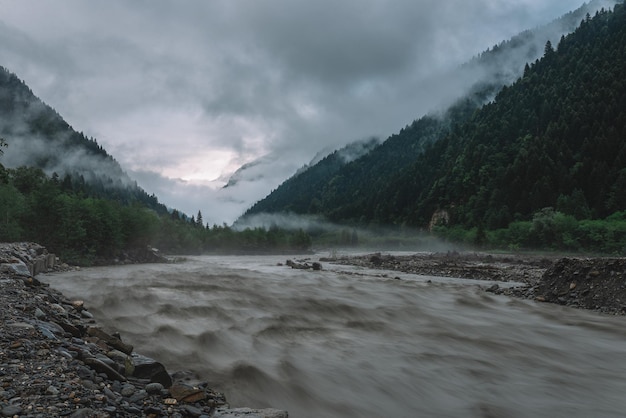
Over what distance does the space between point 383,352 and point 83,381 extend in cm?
755

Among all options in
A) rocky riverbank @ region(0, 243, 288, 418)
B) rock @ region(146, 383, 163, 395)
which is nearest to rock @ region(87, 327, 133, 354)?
rocky riverbank @ region(0, 243, 288, 418)

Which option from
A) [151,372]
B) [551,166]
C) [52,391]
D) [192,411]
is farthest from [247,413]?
[551,166]

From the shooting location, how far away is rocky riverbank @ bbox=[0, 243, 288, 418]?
4543 millimetres

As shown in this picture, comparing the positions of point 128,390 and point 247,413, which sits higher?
point 128,390

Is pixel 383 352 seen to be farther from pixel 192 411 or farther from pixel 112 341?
pixel 112 341

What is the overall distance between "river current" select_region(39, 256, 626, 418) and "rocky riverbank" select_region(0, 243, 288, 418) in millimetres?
1262

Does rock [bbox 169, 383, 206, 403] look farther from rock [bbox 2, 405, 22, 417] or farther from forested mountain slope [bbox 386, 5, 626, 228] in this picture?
forested mountain slope [bbox 386, 5, 626, 228]

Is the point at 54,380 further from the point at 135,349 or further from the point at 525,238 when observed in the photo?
the point at 525,238

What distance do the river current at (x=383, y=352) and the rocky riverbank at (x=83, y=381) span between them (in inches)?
49.7

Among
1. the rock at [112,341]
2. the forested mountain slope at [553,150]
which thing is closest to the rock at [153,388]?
the rock at [112,341]

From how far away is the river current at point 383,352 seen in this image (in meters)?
7.54

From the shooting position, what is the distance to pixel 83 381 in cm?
531

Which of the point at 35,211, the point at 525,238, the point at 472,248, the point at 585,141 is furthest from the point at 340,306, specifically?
the point at 585,141

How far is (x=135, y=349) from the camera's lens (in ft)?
32.1
